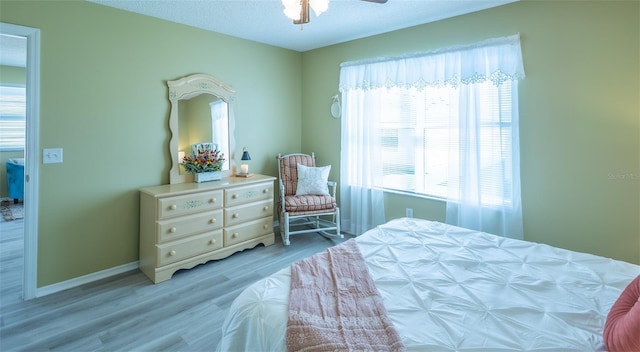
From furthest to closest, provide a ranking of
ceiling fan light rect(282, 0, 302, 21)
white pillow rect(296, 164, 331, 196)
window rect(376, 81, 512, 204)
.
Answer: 1. white pillow rect(296, 164, 331, 196)
2. window rect(376, 81, 512, 204)
3. ceiling fan light rect(282, 0, 302, 21)

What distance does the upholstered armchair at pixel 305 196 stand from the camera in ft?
12.5

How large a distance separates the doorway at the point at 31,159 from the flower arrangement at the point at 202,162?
3.99 ft

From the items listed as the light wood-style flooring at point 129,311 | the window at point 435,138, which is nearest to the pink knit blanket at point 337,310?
the light wood-style flooring at point 129,311

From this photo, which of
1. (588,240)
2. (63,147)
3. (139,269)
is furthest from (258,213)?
(588,240)

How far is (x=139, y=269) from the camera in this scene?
3.18 metres

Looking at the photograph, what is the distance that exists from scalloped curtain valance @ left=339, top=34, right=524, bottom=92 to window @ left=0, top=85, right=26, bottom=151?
5907 mm

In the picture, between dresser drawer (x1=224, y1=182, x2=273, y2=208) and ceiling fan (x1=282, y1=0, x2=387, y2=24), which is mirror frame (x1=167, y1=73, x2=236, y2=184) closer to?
dresser drawer (x1=224, y1=182, x2=273, y2=208)

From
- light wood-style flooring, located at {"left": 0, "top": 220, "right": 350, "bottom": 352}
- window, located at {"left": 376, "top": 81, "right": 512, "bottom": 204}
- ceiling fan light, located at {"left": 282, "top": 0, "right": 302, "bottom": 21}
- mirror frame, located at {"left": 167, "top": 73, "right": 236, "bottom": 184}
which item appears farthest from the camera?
mirror frame, located at {"left": 167, "top": 73, "right": 236, "bottom": 184}

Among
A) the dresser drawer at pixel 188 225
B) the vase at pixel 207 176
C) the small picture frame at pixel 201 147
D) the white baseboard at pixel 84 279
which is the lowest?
the white baseboard at pixel 84 279

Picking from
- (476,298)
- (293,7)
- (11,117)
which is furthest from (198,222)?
(11,117)

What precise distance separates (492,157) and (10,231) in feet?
19.2

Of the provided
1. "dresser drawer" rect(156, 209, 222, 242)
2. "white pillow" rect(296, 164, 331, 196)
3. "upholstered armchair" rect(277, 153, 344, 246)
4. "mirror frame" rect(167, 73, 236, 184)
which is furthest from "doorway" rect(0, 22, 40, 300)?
"white pillow" rect(296, 164, 331, 196)

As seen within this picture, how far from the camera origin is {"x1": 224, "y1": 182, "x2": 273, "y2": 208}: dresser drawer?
11.1 feet

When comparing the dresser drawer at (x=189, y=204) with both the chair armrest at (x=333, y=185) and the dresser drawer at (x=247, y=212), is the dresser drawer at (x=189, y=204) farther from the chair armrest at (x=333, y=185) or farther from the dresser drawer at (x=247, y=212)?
the chair armrest at (x=333, y=185)
